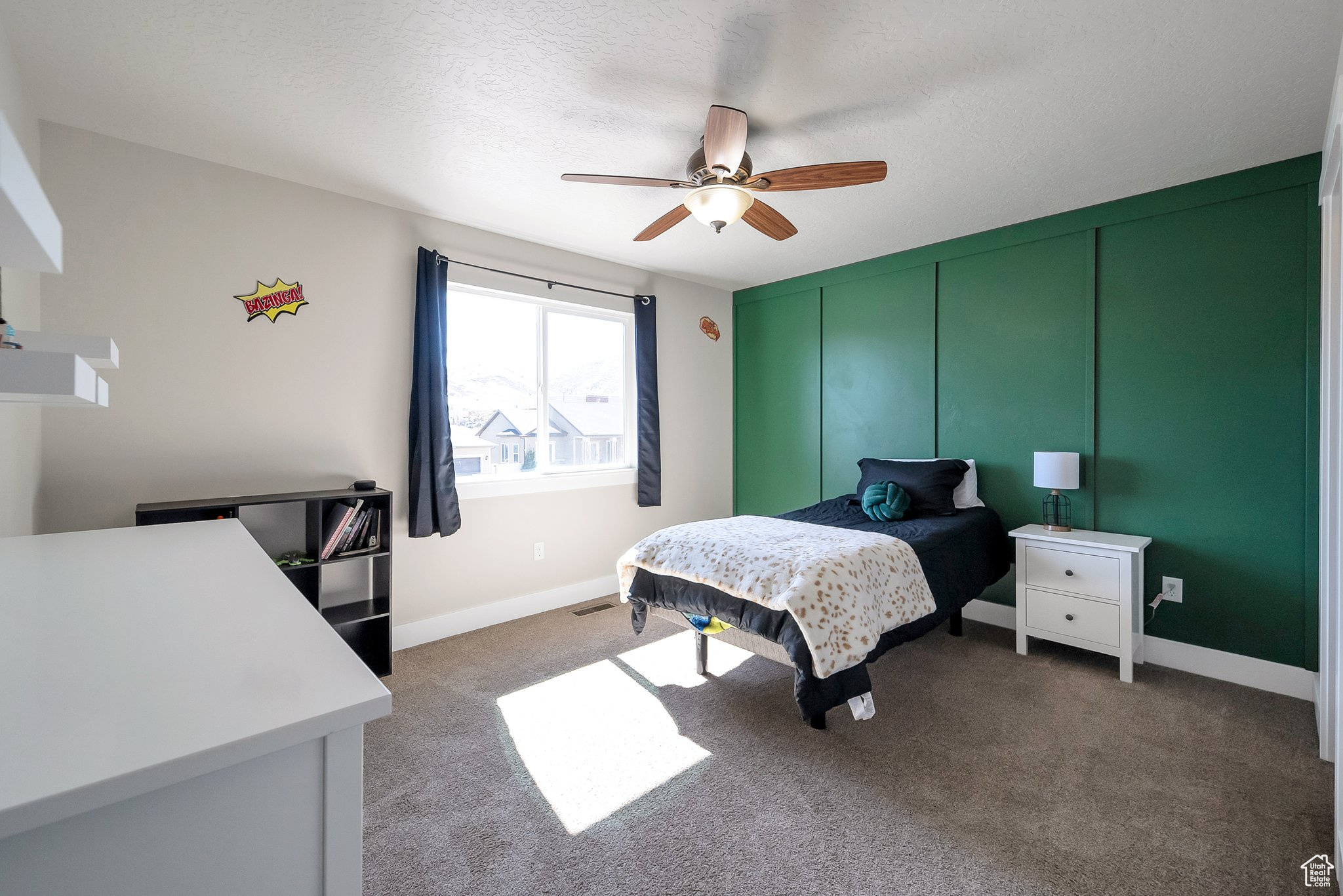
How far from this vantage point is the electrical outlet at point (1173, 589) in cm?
297

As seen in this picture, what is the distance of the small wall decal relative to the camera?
276cm

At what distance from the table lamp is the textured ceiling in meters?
1.38

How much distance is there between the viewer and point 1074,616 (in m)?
2.91

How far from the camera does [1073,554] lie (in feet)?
9.55

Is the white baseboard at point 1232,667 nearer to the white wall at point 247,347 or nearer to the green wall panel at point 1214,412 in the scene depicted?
the green wall panel at point 1214,412

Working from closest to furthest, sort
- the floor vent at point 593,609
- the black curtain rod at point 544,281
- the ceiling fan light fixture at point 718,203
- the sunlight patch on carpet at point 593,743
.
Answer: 1. the sunlight patch on carpet at point 593,743
2. the ceiling fan light fixture at point 718,203
3. the black curtain rod at point 544,281
4. the floor vent at point 593,609

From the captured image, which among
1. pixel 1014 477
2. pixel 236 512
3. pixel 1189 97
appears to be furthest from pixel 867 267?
pixel 236 512

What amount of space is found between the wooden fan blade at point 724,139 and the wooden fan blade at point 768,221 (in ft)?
1.00

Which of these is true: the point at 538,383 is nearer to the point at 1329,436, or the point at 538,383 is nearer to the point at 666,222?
the point at 666,222

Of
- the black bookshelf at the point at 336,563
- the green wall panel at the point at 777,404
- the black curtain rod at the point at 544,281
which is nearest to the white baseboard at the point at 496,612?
the black bookshelf at the point at 336,563

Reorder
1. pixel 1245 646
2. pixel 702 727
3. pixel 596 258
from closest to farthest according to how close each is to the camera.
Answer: pixel 702 727 < pixel 1245 646 < pixel 596 258

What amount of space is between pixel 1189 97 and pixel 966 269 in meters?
1.55

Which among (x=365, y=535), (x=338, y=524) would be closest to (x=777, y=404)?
(x=365, y=535)

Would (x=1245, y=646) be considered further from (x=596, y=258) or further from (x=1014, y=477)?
(x=596, y=258)
